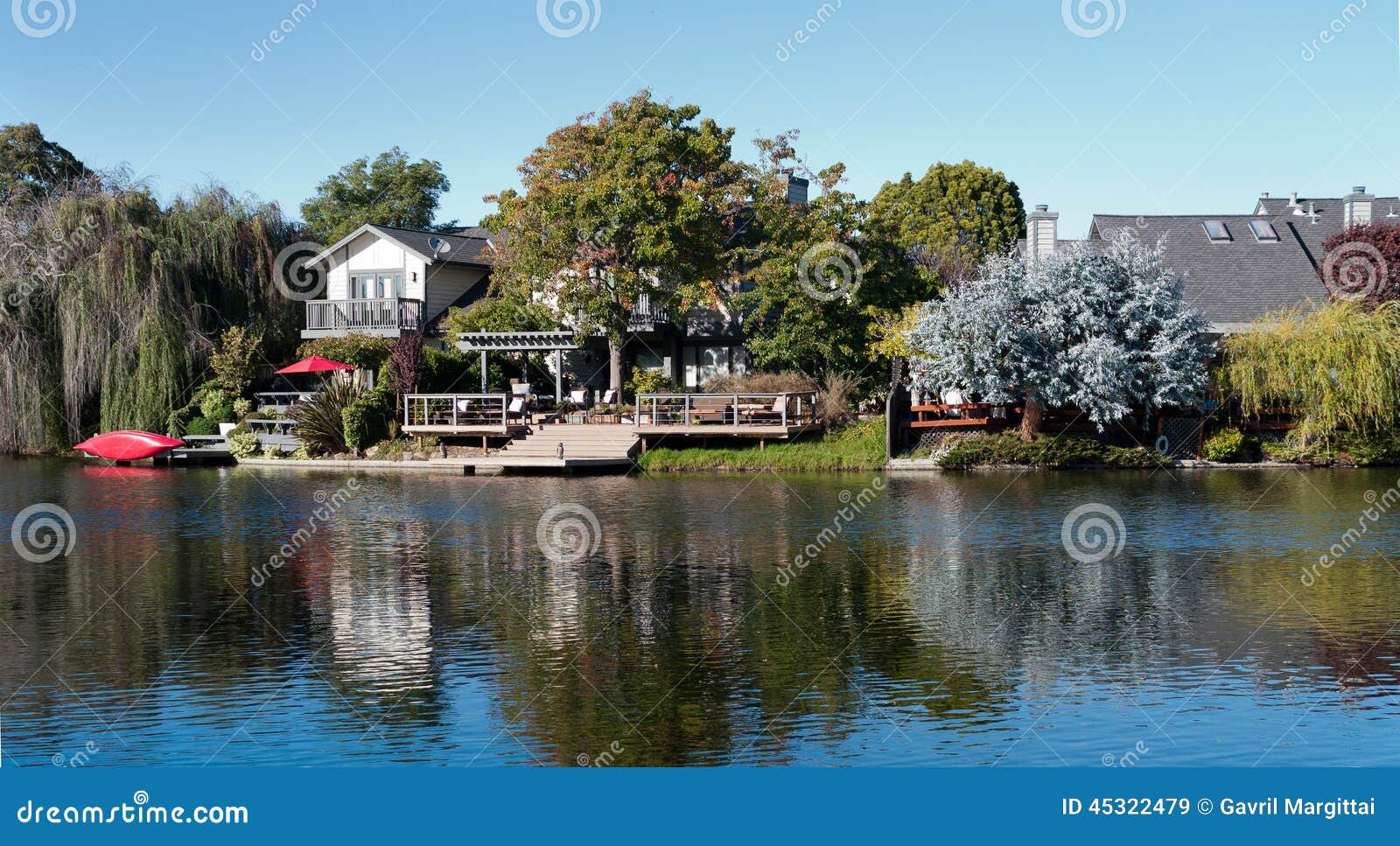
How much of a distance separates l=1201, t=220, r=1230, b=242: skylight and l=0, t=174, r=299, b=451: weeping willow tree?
34.4 m

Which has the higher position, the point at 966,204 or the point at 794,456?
the point at 966,204

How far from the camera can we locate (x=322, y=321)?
45.8m

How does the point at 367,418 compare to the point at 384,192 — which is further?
the point at 384,192

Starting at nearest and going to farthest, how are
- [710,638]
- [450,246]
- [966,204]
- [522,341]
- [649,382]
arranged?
[710,638] → [522,341] → [649,382] → [450,246] → [966,204]

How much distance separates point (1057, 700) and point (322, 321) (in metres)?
39.0

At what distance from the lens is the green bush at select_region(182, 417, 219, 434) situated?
134 feet

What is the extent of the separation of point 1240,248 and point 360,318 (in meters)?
31.2

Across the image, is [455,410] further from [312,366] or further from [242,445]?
[242,445]

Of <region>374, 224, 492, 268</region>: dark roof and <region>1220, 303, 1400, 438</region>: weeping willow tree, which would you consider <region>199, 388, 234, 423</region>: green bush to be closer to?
<region>374, 224, 492, 268</region>: dark roof

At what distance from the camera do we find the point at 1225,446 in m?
34.6

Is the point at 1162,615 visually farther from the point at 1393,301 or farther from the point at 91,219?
the point at 91,219

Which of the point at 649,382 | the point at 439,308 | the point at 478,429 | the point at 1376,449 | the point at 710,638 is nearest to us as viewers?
the point at 710,638

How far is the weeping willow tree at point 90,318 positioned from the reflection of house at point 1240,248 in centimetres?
2867

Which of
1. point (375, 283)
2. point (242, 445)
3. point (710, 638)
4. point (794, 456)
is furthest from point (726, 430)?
point (710, 638)
